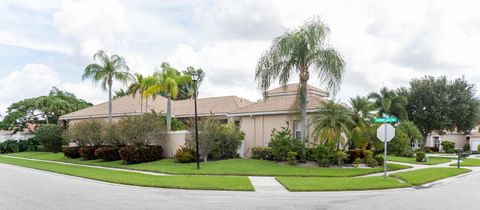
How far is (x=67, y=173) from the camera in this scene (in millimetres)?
21469

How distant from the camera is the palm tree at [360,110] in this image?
24.3m

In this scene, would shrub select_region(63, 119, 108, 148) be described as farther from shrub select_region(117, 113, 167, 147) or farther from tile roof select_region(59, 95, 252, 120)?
shrub select_region(117, 113, 167, 147)

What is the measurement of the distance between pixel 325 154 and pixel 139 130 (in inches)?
473

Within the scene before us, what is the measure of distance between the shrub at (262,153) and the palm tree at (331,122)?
3.67 m

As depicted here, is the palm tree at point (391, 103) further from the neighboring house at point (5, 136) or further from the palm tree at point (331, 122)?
the neighboring house at point (5, 136)

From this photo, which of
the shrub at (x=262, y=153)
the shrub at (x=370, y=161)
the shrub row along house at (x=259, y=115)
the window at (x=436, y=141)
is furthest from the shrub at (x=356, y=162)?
the window at (x=436, y=141)

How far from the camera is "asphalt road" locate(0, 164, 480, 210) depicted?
11047 millimetres

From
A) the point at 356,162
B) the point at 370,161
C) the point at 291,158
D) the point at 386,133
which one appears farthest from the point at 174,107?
the point at 386,133

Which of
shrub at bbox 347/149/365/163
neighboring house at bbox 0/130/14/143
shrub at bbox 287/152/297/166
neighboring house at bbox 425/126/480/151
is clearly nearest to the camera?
shrub at bbox 287/152/297/166

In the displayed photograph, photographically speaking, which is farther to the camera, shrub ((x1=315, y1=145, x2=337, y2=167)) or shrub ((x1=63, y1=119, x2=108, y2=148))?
shrub ((x1=63, y1=119, x2=108, y2=148))

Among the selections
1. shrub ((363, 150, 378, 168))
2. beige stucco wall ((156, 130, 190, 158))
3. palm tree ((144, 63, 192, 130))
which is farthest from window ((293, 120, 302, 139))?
palm tree ((144, 63, 192, 130))

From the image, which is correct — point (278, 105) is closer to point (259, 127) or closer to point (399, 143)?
point (259, 127)

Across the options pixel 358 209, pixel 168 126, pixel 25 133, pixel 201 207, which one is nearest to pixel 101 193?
pixel 201 207

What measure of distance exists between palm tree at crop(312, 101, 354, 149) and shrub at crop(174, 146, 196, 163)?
7822mm
